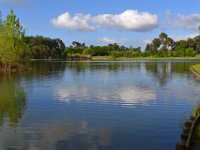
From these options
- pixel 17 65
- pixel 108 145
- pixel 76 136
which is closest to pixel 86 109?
pixel 76 136

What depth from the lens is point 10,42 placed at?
296 ft

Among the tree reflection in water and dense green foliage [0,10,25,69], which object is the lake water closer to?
the tree reflection in water

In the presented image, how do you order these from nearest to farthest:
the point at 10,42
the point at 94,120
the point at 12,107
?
the point at 94,120 → the point at 12,107 → the point at 10,42

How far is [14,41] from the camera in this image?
314 feet

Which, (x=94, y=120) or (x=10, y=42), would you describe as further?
(x=10, y=42)

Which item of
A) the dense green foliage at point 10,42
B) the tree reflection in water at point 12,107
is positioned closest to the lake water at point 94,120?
the tree reflection in water at point 12,107

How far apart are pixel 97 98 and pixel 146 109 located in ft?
26.2

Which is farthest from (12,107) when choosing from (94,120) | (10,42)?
(10,42)

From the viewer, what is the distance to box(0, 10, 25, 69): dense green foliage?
86.6 meters

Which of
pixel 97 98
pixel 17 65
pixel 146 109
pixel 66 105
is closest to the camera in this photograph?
pixel 146 109

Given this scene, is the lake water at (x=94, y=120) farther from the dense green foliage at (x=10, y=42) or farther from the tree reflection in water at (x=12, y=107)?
the dense green foliage at (x=10, y=42)

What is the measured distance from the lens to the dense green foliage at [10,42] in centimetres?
8656

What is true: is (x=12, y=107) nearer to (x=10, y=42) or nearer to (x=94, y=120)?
(x=94, y=120)

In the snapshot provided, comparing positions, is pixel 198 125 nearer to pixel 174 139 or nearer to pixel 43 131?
pixel 174 139
